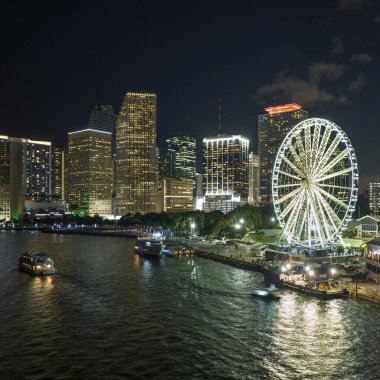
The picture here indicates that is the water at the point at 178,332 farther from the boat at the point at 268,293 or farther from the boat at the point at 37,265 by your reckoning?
the boat at the point at 37,265

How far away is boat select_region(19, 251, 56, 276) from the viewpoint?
7831cm

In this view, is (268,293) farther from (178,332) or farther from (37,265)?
(37,265)

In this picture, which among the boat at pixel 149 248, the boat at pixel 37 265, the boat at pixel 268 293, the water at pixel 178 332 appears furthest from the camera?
the boat at pixel 149 248

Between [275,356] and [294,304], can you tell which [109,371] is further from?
[294,304]

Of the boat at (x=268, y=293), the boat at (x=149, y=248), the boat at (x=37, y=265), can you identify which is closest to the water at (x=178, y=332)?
the boat at (x=268, y=293)

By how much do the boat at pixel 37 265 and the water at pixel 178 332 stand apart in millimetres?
5900

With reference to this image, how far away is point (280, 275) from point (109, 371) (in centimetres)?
3589

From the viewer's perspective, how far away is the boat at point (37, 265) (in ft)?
257

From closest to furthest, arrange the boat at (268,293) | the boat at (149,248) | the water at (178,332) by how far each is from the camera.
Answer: the water at (178,332)
the boat at (268,293)
the boat at (149,248)

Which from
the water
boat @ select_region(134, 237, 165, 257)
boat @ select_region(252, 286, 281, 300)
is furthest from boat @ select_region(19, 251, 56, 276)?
boat @ select_region(252, 286, 281, 300)

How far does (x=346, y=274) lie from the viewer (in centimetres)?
6931

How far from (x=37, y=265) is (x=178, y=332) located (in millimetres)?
41281

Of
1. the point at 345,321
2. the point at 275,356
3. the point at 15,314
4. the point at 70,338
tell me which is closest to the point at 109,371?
the point at 70,338

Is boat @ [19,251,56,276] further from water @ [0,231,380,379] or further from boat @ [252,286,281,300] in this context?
boat @ [252,286,281,300]
